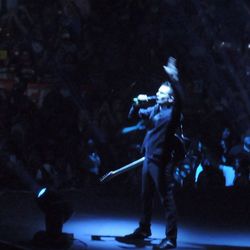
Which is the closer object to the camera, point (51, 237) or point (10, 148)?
point (51, 237)

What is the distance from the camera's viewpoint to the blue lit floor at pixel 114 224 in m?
6.45

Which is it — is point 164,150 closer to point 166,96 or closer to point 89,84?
point 166,96

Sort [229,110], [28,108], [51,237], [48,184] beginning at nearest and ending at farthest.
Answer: [51,237] < [48,184] < [28,108] < [229,110]

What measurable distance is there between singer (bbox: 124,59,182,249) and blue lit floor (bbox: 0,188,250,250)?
42cm

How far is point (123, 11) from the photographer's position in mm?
12508

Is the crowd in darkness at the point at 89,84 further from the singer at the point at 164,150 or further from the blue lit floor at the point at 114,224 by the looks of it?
the singer at the point at 164,150

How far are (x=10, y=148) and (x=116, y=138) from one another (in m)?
1.83

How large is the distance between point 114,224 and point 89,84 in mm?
4791

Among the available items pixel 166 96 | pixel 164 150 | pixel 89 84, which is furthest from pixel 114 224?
pixel 89 84

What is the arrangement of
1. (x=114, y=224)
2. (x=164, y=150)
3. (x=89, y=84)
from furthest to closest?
(x=89, y=84) → (x=114, y=224) → (x=164, y=150)

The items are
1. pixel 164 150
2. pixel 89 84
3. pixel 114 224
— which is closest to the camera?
pixel 164 150

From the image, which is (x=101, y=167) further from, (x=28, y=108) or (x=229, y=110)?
(x=229, y=110)

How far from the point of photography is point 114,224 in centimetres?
749

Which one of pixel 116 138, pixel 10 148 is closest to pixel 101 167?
pixel 116 138
